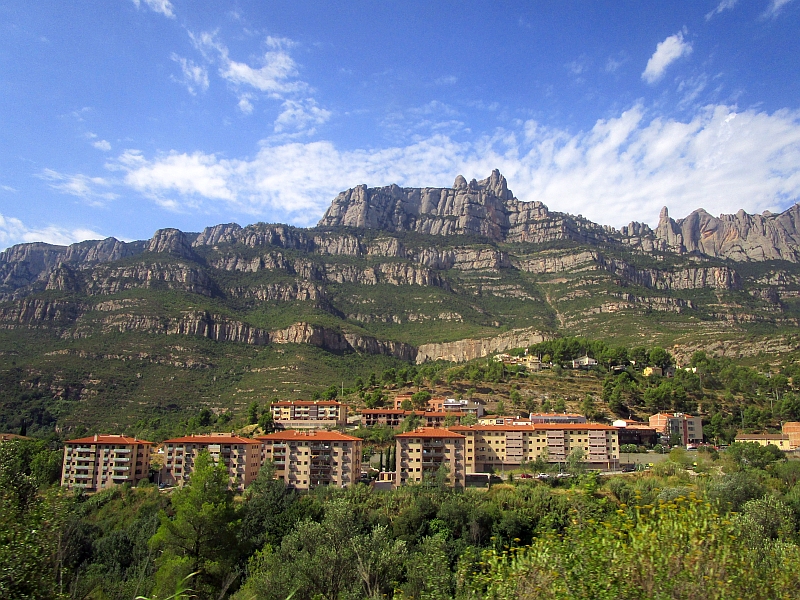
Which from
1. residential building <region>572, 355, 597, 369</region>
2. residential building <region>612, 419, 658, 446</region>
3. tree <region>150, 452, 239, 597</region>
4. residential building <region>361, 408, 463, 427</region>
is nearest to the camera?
tree <region>150, 452, 239, 597</region>

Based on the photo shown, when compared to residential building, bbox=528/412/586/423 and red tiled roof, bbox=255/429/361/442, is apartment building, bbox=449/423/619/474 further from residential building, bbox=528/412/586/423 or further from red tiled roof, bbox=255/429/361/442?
red tiled roof, bbox=255/429/361/442

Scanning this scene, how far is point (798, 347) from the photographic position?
9969 centimetres

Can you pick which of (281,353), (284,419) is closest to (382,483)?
(284,419)

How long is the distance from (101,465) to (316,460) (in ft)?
65.7

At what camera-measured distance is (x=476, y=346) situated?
436 feet

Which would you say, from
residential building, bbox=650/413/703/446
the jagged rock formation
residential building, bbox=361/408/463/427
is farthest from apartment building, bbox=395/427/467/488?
the jagged rock formation

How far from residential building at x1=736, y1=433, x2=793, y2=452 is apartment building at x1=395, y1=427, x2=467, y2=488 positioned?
3072 cm

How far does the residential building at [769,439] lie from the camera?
63.4 metres

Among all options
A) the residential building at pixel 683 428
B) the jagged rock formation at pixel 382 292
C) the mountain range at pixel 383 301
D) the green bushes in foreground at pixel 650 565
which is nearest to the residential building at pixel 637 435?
the residential building at pixel 683 428

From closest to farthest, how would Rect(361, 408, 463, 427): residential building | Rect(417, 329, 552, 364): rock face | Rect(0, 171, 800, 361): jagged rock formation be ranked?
Rect(361, 408, 463, 427): residential building < Rect(417, 329, 552, 364): rock face < Rect(0, 171, 800, 361): jagged rock formation

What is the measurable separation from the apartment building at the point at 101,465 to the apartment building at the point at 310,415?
19.2 meters

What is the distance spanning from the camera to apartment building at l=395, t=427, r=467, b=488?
2210 inches

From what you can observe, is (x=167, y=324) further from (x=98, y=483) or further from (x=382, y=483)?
(x=382, y=483)

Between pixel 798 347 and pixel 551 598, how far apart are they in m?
109
